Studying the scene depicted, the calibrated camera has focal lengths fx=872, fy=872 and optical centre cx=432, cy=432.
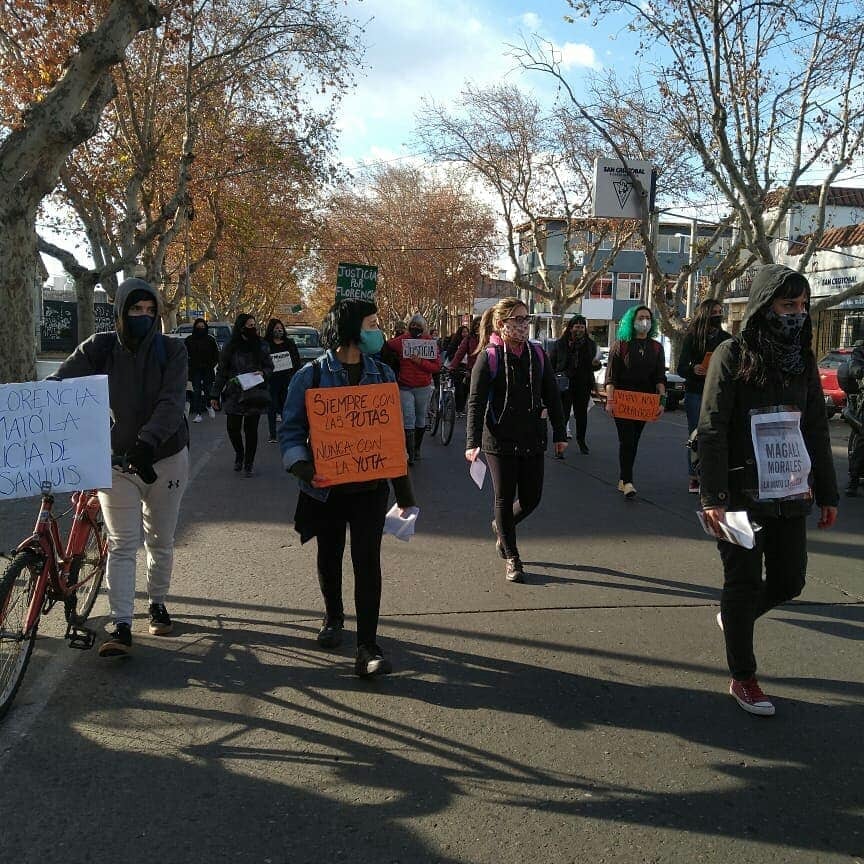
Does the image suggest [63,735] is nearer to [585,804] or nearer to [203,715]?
[203,715]

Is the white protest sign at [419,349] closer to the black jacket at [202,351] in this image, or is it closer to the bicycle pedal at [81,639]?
the black jacket at [202,351]

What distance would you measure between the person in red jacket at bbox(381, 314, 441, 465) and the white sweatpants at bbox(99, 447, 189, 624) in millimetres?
5827

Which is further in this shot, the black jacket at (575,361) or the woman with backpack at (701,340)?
the black jacket at (575,361)

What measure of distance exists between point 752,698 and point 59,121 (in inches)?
407

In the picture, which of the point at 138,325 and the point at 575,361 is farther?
the point at 575,361

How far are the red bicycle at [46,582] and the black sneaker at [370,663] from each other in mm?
1313

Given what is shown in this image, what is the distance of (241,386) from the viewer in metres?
9.57

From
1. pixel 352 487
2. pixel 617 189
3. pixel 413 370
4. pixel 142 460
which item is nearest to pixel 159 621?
pixel 142 460

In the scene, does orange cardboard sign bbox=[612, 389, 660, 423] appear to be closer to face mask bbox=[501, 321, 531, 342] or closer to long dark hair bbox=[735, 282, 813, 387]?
face mask bbox=[501, 321, 531, 342]

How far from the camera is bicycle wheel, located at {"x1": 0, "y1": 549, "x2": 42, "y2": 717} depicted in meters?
3.63

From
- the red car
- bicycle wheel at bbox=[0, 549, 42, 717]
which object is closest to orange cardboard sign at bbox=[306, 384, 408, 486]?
bicycle wheel at bbox=[0, 549, 42, 717]

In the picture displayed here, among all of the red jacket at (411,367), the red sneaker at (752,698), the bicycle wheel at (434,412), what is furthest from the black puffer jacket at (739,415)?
the bicycle wheel at (434,412)

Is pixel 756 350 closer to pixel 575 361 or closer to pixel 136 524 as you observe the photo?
pixel 136 524

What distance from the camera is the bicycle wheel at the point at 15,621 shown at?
3631 mm
